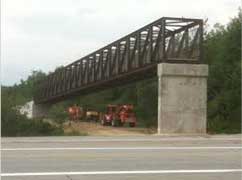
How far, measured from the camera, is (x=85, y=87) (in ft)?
197

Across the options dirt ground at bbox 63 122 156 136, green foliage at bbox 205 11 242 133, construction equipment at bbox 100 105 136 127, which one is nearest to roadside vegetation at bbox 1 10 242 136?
green foliage at bbox 205 11 242 133

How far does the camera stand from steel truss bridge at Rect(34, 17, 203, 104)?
34969mm

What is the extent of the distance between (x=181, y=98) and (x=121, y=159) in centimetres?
1516

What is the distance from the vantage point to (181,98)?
30297 mm

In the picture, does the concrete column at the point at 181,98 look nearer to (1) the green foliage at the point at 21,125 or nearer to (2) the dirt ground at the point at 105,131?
(2) the dirt ground at the point at 105,131

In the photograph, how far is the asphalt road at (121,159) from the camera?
496 inches

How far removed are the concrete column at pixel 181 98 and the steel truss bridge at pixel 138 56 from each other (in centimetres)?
166

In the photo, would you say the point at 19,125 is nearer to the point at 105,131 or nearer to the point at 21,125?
the point at 21,125

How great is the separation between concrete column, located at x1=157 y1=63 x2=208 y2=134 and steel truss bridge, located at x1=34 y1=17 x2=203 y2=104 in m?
1.66

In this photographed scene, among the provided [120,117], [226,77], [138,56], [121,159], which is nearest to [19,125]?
[138,56]

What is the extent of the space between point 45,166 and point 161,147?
5.80m

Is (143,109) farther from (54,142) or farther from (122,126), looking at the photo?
(54,142)

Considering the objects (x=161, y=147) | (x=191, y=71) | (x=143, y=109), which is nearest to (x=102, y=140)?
(x=161, y=147)

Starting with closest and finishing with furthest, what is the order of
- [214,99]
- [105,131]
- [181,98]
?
[181,98] → [105,131] → [214,99]
